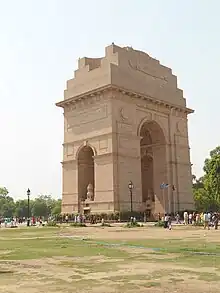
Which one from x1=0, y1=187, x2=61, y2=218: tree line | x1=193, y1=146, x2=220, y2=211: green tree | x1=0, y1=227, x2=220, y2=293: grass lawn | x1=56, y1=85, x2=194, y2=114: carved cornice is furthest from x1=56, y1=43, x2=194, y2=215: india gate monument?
x1=0, y1=187, x2=61, y2=218: tree line

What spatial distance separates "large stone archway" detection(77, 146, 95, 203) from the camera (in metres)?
45.1

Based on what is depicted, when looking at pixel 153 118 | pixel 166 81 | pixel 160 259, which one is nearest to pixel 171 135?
pixel 153 118

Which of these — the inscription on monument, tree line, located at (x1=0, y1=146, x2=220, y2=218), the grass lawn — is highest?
the inscription on monument

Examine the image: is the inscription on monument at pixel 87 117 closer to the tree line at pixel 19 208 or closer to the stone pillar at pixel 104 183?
the stone pillar at pixel 104 183

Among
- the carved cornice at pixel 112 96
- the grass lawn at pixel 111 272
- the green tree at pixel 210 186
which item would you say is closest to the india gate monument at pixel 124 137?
the carved cornice at pixel 112 96

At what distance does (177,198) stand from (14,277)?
3972 centimetres

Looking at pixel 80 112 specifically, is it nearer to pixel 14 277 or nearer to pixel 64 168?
pixel 64 168

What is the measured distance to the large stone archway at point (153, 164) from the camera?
45688 mm

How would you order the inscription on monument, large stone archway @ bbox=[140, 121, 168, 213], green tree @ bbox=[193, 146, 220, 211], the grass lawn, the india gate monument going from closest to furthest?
the grass lawn → the india gate monument → the inscription on monument → large stone archway @ bbox=[140, 121, 168, 213] → green tree @ bbox=[193, 146, 220, 211]

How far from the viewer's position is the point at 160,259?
995cm

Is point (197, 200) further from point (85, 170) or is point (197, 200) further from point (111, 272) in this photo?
point (111, 272)

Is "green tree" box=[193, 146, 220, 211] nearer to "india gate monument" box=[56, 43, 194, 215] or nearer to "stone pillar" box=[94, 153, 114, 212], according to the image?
"india gate monument" box=[56, 43, 194, 215]

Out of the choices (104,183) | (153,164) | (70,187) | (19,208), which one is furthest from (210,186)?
(19,208)

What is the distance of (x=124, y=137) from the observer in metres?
42.4
